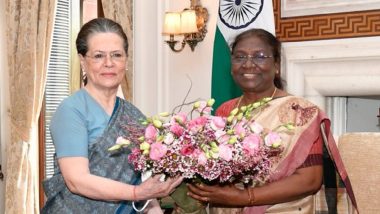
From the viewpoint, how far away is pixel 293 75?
493 cm

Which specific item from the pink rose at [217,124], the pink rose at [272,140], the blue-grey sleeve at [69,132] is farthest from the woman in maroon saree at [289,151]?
the blue-grey sleeve at [69,132]

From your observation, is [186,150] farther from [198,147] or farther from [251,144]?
[251,144]

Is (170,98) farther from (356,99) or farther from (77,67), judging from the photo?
(356,99)

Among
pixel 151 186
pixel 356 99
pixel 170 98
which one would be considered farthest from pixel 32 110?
pixel 151 186

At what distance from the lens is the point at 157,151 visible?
5.90 feet

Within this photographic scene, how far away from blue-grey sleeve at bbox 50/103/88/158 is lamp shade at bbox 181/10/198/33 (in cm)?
322

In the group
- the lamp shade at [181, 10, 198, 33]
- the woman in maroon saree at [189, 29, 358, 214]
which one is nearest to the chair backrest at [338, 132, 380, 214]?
the woman in maroon saree at [189, 29, 358, 214]

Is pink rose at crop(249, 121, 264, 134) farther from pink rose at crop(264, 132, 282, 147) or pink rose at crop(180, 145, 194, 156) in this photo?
pink rose at crop(180, 145, 194, 156)

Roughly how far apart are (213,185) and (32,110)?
2912 mm

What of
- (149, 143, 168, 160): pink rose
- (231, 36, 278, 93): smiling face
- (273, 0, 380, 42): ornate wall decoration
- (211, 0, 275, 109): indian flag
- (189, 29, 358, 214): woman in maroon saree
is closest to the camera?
(149, 143, 168, 160): pink rose

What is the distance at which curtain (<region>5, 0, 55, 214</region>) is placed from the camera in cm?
457

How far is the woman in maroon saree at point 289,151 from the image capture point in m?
2.27

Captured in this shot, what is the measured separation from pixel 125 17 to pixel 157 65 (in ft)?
1.85

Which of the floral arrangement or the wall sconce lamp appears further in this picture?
the wall sconce lamp
